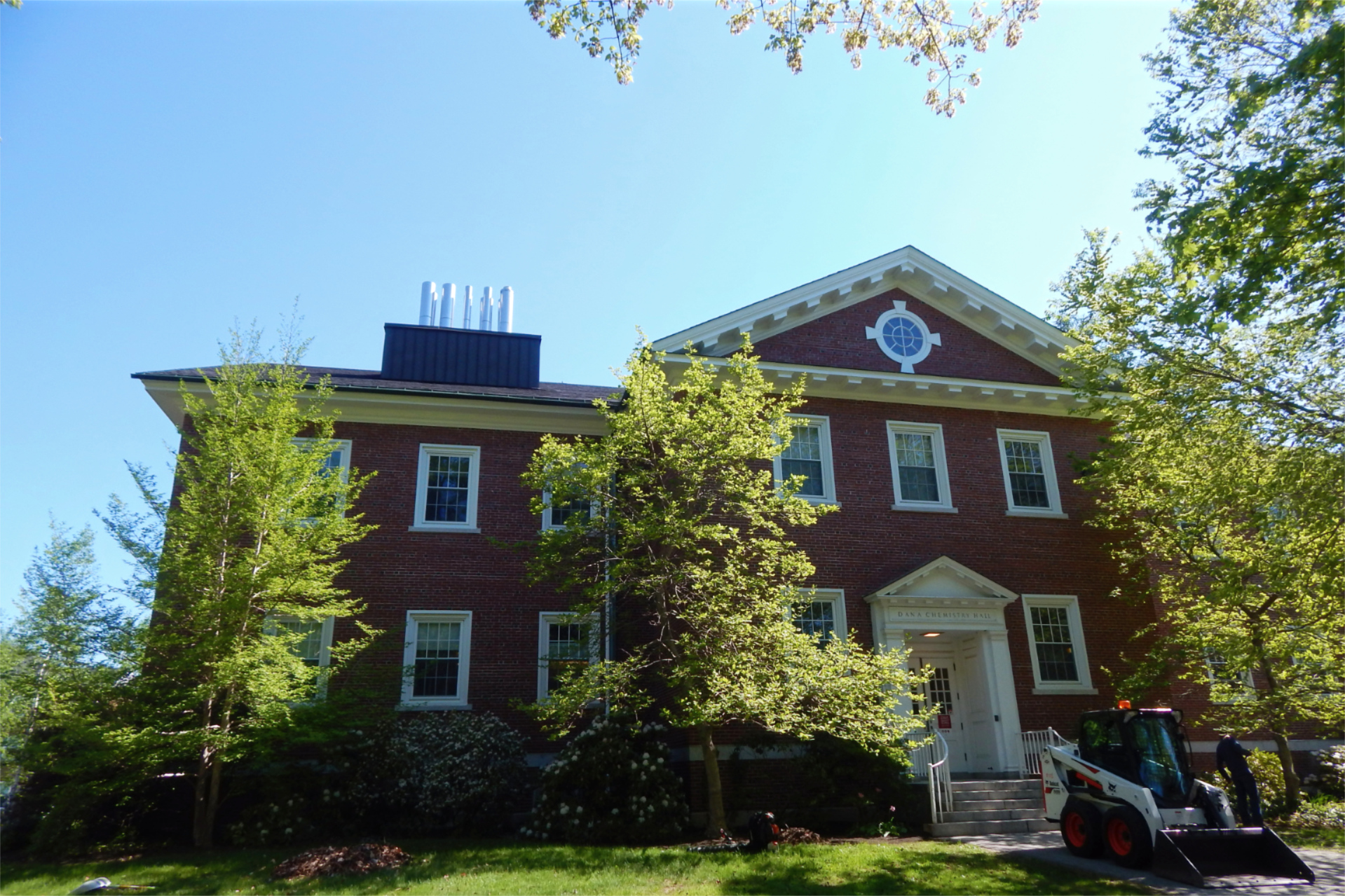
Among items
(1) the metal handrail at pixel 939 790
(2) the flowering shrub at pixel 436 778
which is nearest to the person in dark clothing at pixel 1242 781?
(1) the metal handrail at pixel 939 790

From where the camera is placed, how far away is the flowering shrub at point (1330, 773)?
56.7ft

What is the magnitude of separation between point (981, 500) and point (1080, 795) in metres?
8.18

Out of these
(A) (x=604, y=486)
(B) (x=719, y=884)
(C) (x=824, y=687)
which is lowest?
(B) (x=719, y=884)

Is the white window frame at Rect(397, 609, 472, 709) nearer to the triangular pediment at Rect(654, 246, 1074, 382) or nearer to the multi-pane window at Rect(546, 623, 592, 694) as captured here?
the multi-pane window at Rect(546, 623, 592, 694)

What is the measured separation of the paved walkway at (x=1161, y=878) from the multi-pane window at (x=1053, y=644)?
15.8ft

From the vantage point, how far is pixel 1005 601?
1814 centimetres

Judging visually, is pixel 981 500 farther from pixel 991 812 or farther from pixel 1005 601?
pixel 991 812

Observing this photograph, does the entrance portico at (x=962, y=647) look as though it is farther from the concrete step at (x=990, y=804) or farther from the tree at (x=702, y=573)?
the tree at (x=702, y=573)

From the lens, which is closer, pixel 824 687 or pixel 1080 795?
pixel 1080 795

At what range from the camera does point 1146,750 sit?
37.9 ft

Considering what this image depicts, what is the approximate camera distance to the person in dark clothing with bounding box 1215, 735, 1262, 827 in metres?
13.0

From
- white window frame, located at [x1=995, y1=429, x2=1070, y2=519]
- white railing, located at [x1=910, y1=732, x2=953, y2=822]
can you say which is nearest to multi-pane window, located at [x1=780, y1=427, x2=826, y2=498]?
white window frame, located at [x1=995, y1=429, x2=1070, y2=519]

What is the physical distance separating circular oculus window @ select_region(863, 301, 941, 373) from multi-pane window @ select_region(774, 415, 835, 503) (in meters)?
2.37

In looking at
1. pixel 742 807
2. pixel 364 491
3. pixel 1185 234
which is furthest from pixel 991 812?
pixel 364 491
